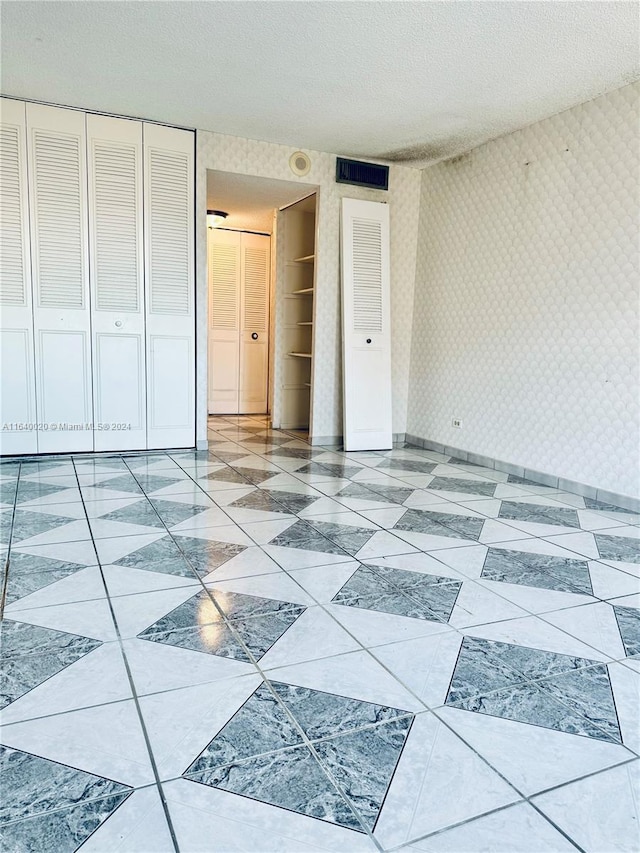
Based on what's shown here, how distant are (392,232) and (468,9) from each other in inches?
105

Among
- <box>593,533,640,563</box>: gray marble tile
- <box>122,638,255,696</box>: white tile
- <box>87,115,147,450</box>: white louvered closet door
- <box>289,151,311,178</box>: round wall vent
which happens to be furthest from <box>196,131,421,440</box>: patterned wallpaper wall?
<box>122,638,255,696</box>: white tile

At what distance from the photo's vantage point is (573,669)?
5.65 ft

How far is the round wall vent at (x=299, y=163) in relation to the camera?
191 inches

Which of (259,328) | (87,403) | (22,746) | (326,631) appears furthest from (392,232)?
(22,746)

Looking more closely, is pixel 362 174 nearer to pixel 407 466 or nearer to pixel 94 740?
pixel 407 466

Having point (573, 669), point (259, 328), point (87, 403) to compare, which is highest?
point (259, 328)

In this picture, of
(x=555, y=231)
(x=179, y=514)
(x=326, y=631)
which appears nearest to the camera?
(x=326, y=631)

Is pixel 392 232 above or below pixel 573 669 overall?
above

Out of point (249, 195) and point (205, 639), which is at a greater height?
point (249, 195)

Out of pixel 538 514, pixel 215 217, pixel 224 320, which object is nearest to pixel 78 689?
pixel 538 514

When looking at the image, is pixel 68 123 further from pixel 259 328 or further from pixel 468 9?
pixel 259 328

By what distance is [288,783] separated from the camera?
1.24m

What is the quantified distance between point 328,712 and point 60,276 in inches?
154

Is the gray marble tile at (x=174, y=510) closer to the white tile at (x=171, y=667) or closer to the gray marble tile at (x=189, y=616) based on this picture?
the gray marble tile at (x=189, y=616)
